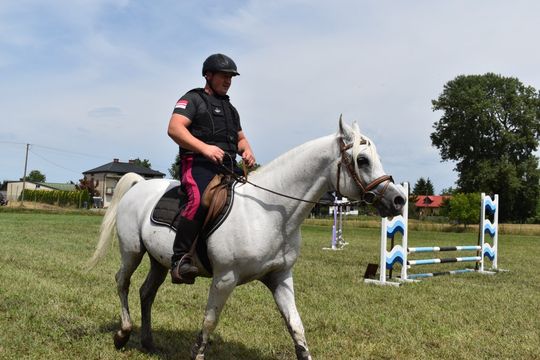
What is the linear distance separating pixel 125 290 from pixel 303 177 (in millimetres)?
2559

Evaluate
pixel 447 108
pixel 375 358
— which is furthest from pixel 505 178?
pixel 375 358

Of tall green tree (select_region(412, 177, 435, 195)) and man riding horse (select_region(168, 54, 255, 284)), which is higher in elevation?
tall green tree (select_region(412, 177, 435, 195))

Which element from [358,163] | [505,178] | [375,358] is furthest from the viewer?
[505,178]

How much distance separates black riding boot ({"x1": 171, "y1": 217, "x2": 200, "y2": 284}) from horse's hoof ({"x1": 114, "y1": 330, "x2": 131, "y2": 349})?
4.73 feet

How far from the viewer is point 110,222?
6.05 meters

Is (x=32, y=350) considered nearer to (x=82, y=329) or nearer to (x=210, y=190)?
(x=82, y=329)

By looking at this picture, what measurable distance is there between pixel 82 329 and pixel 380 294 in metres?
5.18

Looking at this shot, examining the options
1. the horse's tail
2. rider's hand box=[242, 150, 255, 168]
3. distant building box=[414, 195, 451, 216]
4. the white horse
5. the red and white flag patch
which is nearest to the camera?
the white horse

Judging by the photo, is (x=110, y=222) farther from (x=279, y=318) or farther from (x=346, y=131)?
(x=346, y=131)

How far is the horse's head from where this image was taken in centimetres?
384

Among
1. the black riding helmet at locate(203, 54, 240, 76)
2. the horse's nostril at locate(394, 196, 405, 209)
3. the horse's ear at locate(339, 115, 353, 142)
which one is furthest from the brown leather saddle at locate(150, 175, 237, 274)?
the horse's nostril at locate(394, 196, 405, 209)

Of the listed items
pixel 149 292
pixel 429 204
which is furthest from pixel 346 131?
pixel 429 204

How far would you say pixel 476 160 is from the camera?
183ft

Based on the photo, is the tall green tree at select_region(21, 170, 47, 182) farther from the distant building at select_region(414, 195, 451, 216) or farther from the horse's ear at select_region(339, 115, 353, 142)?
the horse's ear at select_region(339, 115, 353, 142)
